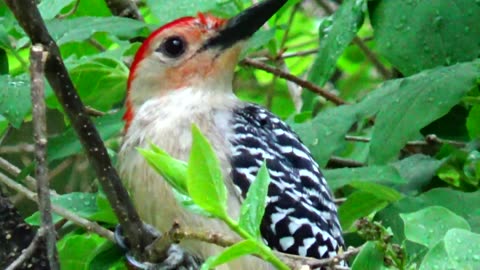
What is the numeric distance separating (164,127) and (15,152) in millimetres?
994

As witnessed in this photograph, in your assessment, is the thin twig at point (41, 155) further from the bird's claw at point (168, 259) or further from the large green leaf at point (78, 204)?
the large green leaf at point (78, 204)

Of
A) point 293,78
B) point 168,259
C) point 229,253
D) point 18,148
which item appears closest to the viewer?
point 229,253

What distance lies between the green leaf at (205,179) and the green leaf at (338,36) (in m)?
1.62

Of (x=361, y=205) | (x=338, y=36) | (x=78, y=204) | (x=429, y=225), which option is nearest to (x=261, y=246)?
(x=429, y=225)

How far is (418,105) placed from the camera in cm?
393

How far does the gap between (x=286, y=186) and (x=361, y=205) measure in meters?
0.32

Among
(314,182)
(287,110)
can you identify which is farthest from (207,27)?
(287,110)

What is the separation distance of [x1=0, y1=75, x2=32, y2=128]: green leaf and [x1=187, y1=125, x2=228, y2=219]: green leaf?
134cm

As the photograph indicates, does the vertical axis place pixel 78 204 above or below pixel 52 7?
below

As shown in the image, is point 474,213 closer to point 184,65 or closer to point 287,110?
point 184,65

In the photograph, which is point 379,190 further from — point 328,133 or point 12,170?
point 12,170

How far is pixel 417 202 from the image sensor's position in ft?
12.9

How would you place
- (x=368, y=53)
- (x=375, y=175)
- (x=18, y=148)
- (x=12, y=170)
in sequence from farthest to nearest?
(x=368, y=53), (x=18, y=148), (x=12, y=170), (x=375, y=175)

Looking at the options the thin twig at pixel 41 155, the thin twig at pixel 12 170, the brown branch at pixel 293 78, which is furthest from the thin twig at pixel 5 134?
the thin twig at pixel 41 155
